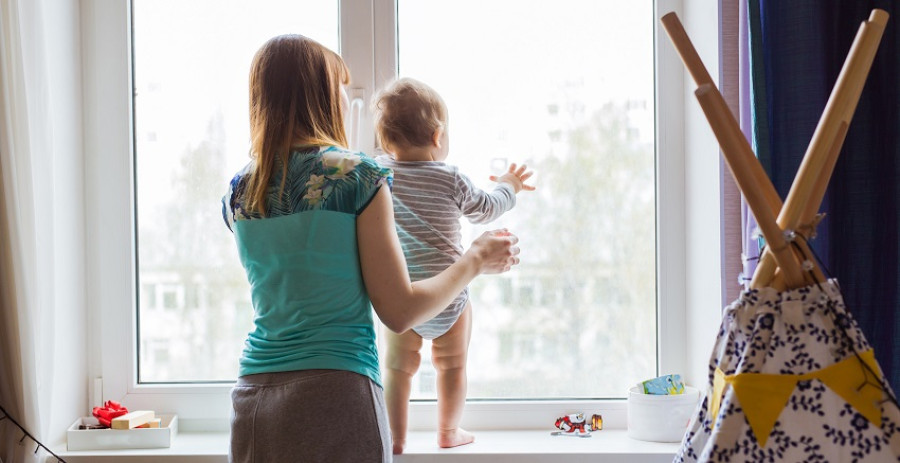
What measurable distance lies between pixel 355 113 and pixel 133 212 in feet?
1.99

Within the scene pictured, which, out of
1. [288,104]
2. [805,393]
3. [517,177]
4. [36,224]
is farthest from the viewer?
[517,177]

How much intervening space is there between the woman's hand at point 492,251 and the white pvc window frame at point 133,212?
559 millimetres

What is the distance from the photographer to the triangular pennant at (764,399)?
1.24m

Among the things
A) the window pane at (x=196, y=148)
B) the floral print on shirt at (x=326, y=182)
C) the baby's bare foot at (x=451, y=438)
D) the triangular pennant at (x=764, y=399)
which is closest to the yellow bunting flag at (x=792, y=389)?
the triangular pennant at (x=764, y=399)

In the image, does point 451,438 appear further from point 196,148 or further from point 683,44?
point 683,44

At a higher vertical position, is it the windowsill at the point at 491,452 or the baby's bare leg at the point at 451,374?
the baby's bare leg at the point at 451,374

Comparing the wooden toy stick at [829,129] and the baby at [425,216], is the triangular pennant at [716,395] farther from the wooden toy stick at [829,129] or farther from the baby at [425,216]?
the baby at [425,216]

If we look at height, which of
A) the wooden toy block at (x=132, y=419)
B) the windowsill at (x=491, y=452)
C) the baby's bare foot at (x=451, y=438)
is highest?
the wooden toy block at (x=132, y=419)

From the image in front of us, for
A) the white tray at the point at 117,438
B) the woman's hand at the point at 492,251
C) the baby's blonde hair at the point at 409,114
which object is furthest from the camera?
the white tray at the point at 117,438

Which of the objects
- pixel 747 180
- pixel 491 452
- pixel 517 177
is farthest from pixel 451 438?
pixel 747 180

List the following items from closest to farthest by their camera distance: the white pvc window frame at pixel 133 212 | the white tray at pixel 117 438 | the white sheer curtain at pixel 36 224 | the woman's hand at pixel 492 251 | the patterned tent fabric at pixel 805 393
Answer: the patterned tent fabric at pixel 805 393 < the woman's hand at pixel 492 251 < the white sheer curtain at pixel 36 224 < the white tray at pixel 117 438 < the white pvc window frame at pixel 133 212

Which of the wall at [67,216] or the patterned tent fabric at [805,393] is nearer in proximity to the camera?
the patterned tent fabric at [805,393]

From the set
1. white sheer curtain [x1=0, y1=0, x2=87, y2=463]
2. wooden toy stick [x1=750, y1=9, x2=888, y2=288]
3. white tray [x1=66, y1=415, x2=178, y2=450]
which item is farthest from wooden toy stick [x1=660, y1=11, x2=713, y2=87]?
white tray [x1=66, y1=415, x2=178, y2=450]

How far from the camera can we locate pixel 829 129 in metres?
1.25
